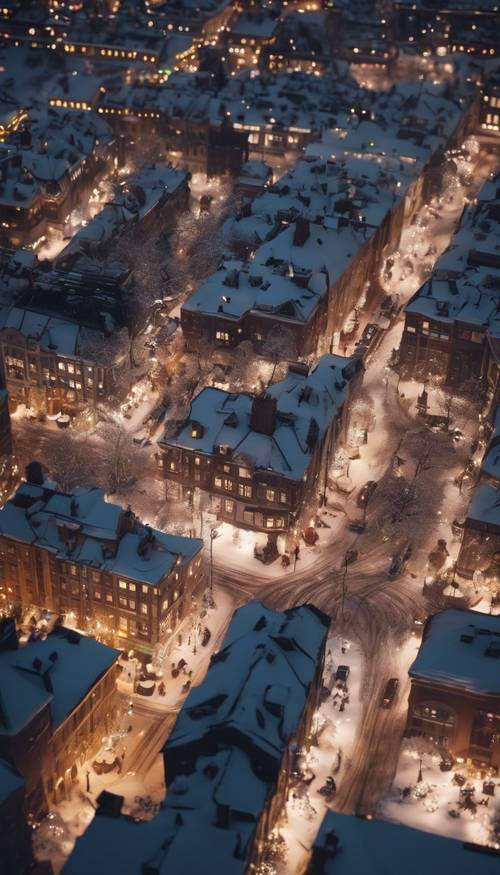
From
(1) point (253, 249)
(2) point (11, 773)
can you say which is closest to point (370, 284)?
(1) point (253, 249)

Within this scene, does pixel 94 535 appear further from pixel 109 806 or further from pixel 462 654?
pixel 462 654

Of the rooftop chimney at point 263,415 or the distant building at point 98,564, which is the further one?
the rooftop chimney at point 263,415

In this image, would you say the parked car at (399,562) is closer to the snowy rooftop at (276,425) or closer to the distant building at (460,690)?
the snowy rooftop at (276,425)

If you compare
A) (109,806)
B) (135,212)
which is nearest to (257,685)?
(109,806)

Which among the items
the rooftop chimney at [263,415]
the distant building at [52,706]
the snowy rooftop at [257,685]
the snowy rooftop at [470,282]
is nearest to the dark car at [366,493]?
the rooftop chimney at [263,415]

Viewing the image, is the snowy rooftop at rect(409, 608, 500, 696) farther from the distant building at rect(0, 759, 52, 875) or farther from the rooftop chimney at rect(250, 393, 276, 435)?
the distant building at rect(0, 759, 52, 875)

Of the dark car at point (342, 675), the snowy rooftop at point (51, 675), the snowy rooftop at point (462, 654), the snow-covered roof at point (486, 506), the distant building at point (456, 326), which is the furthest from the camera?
the distant building at point (456, 326)
